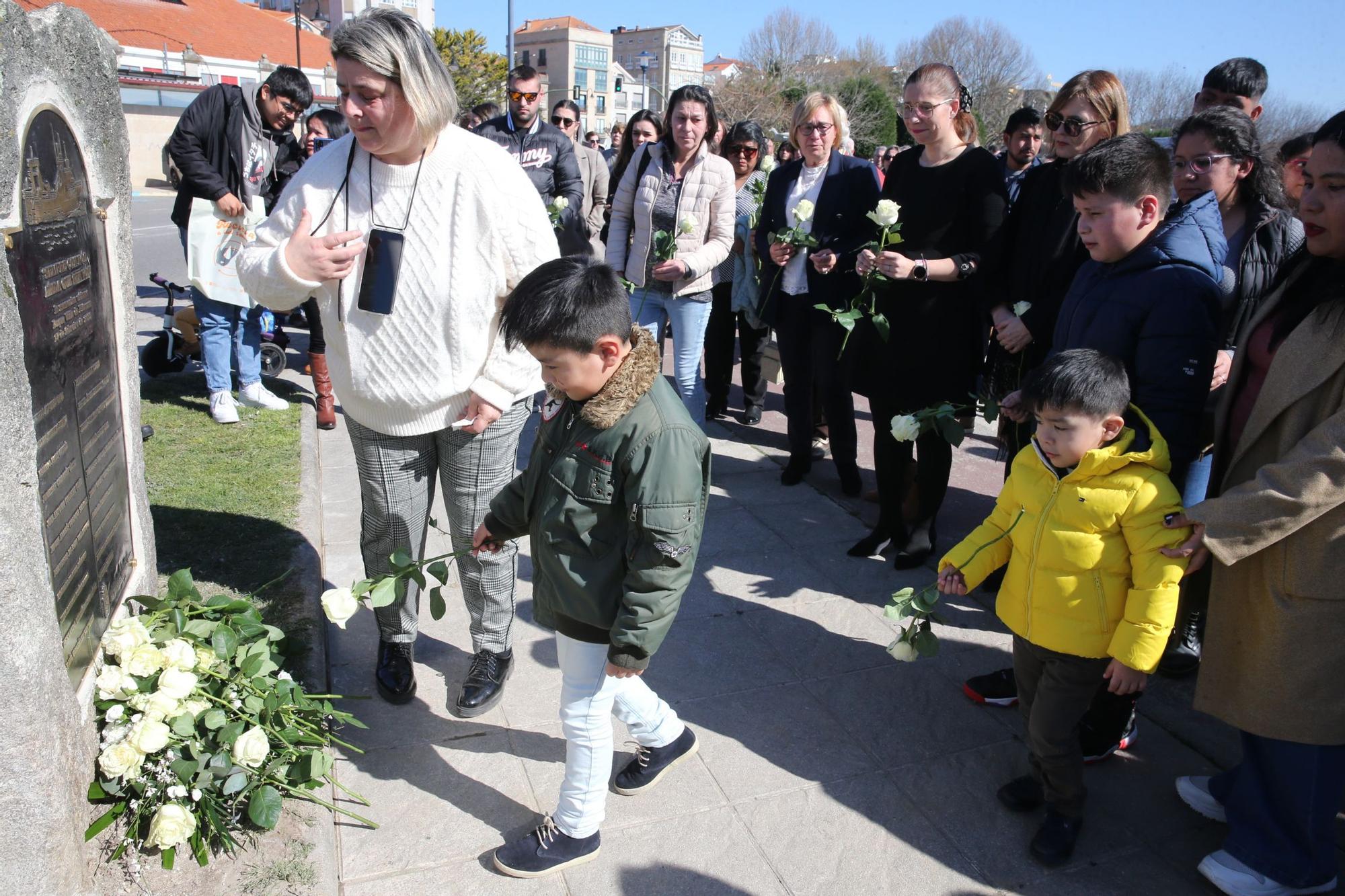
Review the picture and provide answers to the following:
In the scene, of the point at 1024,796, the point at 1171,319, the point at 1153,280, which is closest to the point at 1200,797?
the point at 1024,796

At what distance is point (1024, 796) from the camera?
2846 millimetres

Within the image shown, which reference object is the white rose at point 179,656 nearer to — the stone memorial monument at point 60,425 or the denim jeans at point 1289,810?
the stone memorial monument at point 60,425

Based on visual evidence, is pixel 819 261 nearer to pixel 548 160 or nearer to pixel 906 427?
pixel 906 427

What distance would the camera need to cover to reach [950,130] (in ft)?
13.5

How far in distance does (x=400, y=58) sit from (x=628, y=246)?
3.02 meters

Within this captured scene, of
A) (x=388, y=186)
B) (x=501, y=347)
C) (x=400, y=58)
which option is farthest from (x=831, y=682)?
(x=400, y=58)

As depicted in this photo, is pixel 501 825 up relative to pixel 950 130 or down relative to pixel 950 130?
down

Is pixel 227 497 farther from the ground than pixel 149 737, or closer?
closer

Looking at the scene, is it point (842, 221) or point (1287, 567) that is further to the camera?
point (842, 221)

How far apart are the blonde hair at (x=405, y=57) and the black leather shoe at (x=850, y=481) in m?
3.16

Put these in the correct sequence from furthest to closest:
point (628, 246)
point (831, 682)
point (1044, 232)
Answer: point (628, 246), point (1044, 232), point (831, 682)

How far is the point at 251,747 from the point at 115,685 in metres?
0.43

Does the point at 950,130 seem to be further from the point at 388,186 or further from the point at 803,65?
the point at 803,65

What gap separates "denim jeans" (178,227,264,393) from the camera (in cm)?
594
